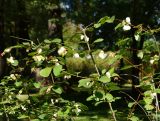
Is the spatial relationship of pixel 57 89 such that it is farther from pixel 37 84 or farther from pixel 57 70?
pixel 37 84

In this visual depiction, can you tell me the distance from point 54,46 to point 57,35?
1811 centimetres

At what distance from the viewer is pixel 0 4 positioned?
16594 mm

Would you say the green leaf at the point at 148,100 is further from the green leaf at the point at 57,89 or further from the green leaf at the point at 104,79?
the green leaf at the point at 57,89

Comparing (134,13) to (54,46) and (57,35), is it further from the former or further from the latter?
(54,46)

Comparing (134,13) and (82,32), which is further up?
(134,13)

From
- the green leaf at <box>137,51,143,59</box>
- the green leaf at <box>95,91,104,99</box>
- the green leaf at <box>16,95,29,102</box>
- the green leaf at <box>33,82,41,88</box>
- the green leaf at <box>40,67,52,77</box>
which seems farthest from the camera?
the green leaf at <box>16,95,29,102</box>

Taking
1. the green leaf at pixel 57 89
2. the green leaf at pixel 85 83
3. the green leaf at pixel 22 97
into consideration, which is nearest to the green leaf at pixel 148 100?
the green leaf at pixel 85 83

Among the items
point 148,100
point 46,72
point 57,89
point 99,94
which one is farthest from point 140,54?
point 46,72

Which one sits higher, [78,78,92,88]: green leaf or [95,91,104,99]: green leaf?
[78,78,92,88]: green leaf

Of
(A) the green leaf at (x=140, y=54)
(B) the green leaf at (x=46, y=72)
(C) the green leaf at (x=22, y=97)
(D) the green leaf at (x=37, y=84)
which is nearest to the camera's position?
(B) the green leaf at (x=46, y=72)

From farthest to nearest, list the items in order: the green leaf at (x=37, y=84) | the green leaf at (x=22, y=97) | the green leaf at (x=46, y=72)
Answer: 1. the green leaf at (x=22, y=97)
2. the green leaf at (x=37, y=84)
3. the green leaf at (x=46, y=72)

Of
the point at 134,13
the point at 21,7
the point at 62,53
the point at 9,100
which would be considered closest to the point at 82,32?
the point at 62,53

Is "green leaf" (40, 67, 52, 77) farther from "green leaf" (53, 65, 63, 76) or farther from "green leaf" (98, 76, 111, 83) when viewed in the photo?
"green leaf" (98, 76, 111, 83)

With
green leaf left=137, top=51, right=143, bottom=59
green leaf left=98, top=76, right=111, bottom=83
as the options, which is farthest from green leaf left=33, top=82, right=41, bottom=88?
green leaf left=137, top=51, right=143, bottom=59
